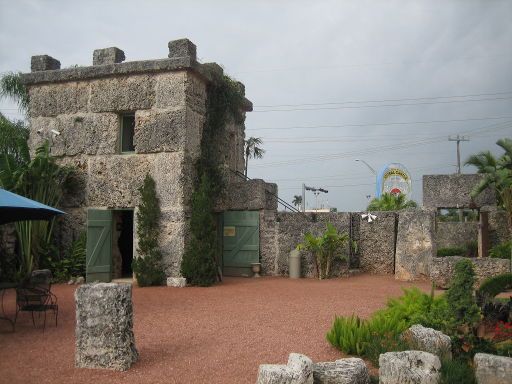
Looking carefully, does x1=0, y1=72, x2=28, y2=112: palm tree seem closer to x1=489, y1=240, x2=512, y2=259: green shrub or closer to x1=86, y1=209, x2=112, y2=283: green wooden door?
x1=86, y1=209, x2=112, y2=283: green wooden door

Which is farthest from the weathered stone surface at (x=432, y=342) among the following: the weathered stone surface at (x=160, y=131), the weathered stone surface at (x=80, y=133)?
the weathered stone surface at (x=80, y=133)

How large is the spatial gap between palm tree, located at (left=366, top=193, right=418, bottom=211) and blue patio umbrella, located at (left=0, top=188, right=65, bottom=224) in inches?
526

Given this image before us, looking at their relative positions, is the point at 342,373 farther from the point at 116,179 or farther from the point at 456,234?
the point at 456,234

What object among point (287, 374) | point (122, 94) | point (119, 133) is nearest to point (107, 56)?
point (122, 94)

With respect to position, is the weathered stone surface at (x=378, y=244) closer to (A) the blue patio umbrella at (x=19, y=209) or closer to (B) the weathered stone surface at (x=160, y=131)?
(B) the weathered stone surface at (x=160, y=131)

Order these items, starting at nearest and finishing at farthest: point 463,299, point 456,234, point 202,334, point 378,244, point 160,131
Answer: point 463,299 → point 202,334 → point 160,131 → point 378,244 → point 456,234

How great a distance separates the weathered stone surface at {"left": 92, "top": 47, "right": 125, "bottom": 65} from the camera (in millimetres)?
13680

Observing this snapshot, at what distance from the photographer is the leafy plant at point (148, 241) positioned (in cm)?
1248

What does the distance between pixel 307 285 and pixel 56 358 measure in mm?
7607

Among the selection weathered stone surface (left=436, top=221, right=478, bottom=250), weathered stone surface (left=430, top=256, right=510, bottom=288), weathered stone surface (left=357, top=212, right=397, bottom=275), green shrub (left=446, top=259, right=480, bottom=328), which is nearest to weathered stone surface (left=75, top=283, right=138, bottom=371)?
green shrub (left=446, top=259, right=480, bottom=328)

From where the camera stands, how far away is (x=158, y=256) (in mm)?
12625

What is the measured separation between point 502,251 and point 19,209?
42.5 feet

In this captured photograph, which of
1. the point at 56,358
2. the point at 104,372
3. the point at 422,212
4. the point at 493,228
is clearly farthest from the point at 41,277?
the point at 493,228

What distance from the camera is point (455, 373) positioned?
16.5ft
